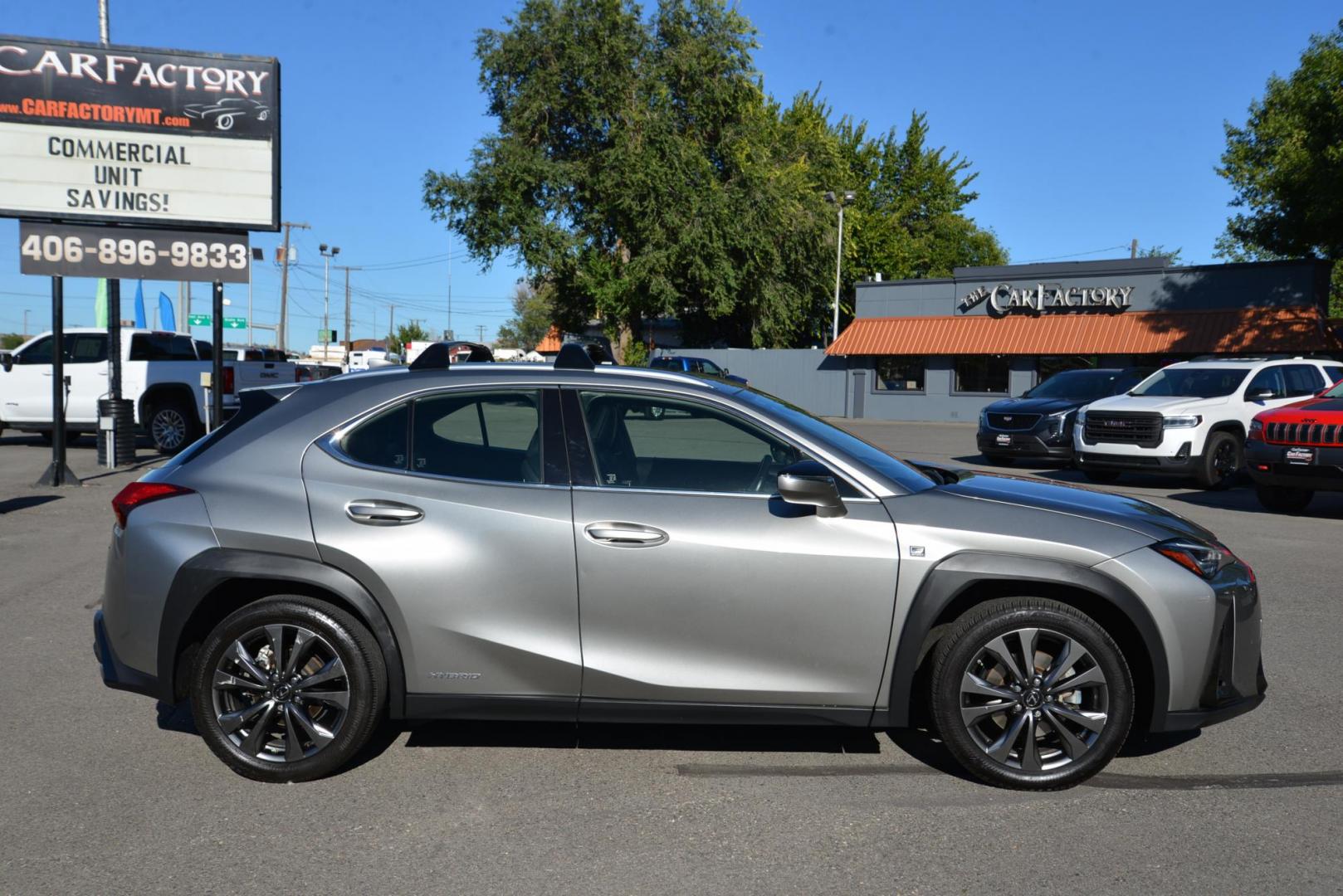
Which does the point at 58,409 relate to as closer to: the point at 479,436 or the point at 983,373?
the point at 479,436

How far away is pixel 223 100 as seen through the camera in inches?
620

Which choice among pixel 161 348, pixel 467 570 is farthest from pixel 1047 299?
pixel 467 570

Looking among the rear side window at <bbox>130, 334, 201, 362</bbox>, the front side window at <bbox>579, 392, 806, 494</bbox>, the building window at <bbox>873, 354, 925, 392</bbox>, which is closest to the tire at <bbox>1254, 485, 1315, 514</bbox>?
the front side window at <bbox>579, 392, 806, 494</bbox>

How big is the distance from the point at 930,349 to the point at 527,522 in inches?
1542

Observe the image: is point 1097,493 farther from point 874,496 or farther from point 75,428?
point 75,428

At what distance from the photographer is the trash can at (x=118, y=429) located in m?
16.6

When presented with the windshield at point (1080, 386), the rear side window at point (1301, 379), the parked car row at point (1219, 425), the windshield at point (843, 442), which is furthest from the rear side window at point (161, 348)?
the rear side window at point (1301, 379)

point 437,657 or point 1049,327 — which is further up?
point 1049,327

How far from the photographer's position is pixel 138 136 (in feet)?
50.6

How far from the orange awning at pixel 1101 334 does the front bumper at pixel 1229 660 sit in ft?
112

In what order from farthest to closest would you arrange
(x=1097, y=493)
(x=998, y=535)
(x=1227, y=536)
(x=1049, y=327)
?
(x=1049, y=327) → (x=1227, y=536) → (x=1097, y=493) → (x=998, y=535)

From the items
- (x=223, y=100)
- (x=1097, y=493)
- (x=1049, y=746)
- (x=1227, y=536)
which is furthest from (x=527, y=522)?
(x=223, y=100)

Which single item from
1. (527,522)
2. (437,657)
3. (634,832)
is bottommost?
(634,832)

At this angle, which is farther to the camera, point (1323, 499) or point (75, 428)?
point (75, 428)
